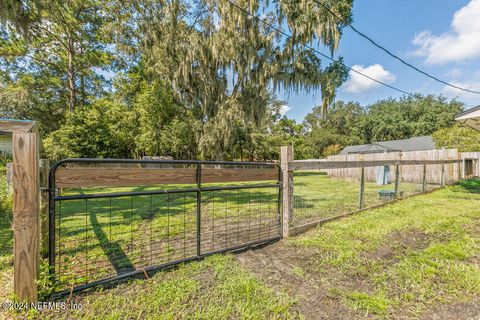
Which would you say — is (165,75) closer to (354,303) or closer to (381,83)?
(381,83)

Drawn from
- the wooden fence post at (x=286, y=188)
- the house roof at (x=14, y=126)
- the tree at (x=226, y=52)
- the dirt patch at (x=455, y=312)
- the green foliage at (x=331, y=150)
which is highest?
the tree at (x=226, y=52)

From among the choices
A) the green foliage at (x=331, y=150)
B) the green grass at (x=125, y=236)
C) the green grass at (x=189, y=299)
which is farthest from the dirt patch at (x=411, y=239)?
the green foliage at (x=331, y=150)

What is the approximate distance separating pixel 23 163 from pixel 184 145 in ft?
39.0

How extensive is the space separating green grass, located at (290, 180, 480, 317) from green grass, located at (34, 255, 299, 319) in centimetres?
66

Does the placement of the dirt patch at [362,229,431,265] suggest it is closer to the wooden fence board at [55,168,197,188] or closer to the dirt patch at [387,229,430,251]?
the dirt patch at [387,229,430,251]

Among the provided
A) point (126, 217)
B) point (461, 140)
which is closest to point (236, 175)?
point (126, 217)

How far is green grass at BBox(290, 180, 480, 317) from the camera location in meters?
1.90

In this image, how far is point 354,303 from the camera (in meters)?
1.82

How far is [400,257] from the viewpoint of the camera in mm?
2648

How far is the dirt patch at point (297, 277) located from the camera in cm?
175

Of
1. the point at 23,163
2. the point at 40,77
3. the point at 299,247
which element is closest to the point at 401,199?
the point at 299,247

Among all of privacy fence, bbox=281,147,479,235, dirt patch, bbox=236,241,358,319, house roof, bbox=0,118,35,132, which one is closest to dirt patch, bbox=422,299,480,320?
dirt patch, bbox=236,241,358,319

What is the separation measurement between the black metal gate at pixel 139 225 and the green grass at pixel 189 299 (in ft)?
0.70

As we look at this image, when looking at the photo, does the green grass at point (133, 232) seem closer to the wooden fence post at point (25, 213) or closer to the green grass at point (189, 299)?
the wooden fence post at point (25, 213)
